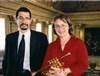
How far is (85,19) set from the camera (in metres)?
14.5

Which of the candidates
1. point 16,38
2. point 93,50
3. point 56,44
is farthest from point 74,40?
point 93,50

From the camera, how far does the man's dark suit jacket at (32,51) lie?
2.85 m

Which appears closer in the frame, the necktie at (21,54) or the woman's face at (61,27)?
the woman's face at (61,27)

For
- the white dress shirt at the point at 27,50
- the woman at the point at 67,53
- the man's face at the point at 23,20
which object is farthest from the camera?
the white dress shirt at the point at 27,50

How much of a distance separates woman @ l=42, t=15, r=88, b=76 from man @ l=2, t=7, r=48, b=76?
1.24ft

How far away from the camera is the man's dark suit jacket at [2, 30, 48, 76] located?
2.85m

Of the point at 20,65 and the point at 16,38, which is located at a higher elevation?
the point at 16,38

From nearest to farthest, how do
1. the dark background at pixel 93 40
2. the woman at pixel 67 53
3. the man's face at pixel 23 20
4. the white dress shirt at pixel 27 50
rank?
1. the woman at pixel 67 53
2. the man's face at pixel 23 20
3. the white dress shirt at pixel 27 50
4. the dark background at pixel 93 40

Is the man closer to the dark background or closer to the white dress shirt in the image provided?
the white dress shirt

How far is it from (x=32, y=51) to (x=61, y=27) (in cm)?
58

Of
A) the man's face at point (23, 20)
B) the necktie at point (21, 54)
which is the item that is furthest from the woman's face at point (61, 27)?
the necktie at point (21, 54)

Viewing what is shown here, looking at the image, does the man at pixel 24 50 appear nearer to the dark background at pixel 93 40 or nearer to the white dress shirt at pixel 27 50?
the white dress shirt at pixel 27 50

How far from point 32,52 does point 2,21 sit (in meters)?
5.30

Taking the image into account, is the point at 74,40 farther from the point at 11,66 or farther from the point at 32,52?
the point at 11,66
